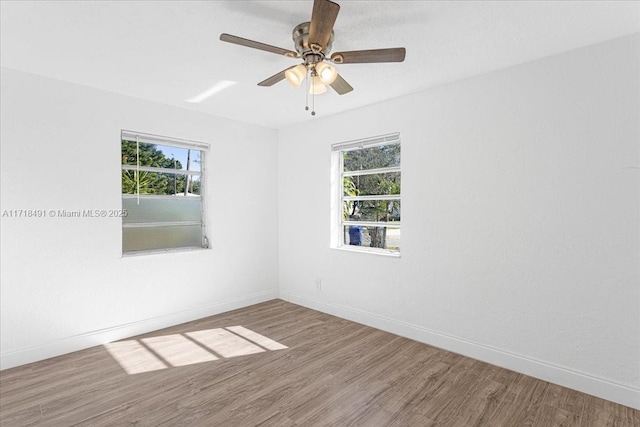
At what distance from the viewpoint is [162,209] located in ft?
12.1

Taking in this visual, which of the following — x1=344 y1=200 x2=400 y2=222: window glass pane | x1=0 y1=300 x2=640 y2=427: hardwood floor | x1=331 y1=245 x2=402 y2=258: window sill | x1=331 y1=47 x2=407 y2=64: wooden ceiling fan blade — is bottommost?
x1=0 y1=300 x2=640 y2=427: hardwood floor

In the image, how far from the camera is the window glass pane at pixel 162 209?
3.43 m

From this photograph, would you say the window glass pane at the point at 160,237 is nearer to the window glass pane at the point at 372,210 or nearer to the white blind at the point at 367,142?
the window glass pane at the point at 372,210

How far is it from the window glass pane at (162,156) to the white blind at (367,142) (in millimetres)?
1706

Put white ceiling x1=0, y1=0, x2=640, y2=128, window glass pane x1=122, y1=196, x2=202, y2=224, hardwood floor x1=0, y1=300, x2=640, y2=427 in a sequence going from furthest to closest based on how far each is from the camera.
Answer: window glass pane x1=122, y1=196, x2=202, y2=224 → hardwood floor x1=0, y1=300, x2=640, y2=427 → white ceiling x1=0, y1=0, x2=640, y2=128

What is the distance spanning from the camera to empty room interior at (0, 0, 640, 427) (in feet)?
6.75

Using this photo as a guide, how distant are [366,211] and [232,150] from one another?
6.11 feet

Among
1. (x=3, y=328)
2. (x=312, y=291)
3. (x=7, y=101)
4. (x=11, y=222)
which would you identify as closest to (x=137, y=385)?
(x=3, y=328)

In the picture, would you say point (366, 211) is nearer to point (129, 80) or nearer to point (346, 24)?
point (346, 24)

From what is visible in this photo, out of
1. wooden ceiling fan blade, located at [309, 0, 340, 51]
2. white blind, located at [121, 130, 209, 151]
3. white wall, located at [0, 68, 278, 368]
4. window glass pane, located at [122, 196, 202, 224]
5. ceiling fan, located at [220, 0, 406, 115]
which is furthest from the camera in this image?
window glass pane, located at [122, 196, 202, 224]

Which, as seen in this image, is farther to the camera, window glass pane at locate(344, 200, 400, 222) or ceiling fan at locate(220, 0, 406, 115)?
window glass pane at locate(344, 200, 400, 222)

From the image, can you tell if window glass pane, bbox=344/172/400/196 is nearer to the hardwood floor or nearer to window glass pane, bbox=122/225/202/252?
the hardwood floor

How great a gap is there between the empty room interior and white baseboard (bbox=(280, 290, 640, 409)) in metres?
0.02

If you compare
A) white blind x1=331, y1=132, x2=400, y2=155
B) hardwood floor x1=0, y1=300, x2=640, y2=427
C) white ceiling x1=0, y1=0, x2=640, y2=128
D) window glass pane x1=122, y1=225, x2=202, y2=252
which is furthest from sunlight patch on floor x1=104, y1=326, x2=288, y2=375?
white ceiling x1=0, y1=0, x2=640, y2=128
